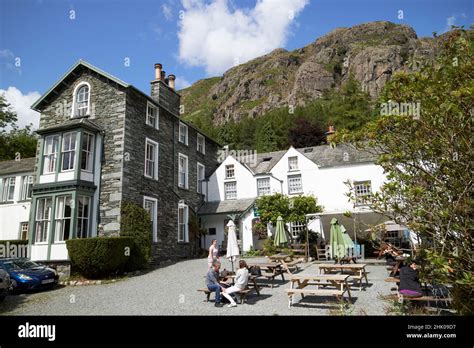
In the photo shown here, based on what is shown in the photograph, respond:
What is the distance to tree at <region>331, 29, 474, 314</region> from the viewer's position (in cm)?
534

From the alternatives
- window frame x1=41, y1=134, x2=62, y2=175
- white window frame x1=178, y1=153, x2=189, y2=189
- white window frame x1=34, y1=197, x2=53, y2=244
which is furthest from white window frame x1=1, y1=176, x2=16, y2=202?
white window frame x1=178, y1=153, x2=189, y2=189

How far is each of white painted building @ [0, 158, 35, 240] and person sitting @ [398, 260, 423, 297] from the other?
84.3ft

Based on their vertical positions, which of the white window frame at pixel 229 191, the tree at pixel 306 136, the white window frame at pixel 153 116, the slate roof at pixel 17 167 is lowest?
the white window frame at pixel 229 191

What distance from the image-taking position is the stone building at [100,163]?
16.4m

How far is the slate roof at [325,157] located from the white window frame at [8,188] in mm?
18556

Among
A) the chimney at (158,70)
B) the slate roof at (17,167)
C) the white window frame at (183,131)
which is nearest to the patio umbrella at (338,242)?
the white window frame at (183,131)

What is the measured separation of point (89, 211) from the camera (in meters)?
16.8

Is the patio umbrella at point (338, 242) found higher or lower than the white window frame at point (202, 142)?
lower

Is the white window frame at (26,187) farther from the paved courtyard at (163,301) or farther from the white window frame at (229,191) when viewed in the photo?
the white window frame at (229,191)

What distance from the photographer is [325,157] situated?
2561 centimetres

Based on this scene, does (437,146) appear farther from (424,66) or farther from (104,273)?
(104,273)

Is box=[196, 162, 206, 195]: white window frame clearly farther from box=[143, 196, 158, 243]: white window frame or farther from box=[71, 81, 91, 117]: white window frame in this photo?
box=[71, 81, 91, 117]: white window frame
